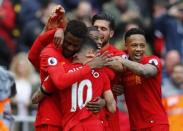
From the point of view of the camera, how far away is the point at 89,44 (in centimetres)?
931

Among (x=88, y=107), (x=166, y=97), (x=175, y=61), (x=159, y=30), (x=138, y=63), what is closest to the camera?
(x=88, y=107)

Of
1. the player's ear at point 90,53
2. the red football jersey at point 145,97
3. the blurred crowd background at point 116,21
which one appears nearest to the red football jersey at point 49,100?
the player's ear at point 90,53

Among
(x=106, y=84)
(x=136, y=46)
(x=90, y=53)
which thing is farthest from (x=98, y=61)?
(x=136, y=46)

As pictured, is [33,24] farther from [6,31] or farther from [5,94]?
[5,94]

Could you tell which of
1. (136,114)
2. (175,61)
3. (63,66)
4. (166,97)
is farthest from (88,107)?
(175,61)

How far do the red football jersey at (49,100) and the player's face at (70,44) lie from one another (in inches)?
3.5

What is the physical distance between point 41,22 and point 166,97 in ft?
9.74

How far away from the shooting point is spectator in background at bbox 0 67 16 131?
1138 cm

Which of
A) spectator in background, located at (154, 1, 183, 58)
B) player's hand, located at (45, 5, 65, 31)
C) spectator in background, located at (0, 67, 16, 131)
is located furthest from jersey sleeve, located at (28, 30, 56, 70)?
spectator in background, located at (154, 1, 183, 58)

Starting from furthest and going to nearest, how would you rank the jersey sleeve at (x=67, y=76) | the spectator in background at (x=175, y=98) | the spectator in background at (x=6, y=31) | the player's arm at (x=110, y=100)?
the spectator in background at (x=6, y=31)
the spectator in background at (x=175, y=98)
the player's arm at (x=110, y=100)
the jersey sleeve at (x=67, y=76)

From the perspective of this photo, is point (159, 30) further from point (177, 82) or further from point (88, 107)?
point (88, 107)

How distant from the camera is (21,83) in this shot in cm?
1378

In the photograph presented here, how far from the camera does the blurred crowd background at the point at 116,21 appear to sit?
47.5 feet

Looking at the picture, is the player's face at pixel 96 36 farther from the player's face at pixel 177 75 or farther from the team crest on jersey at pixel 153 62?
the player's face at pixel 177 75
